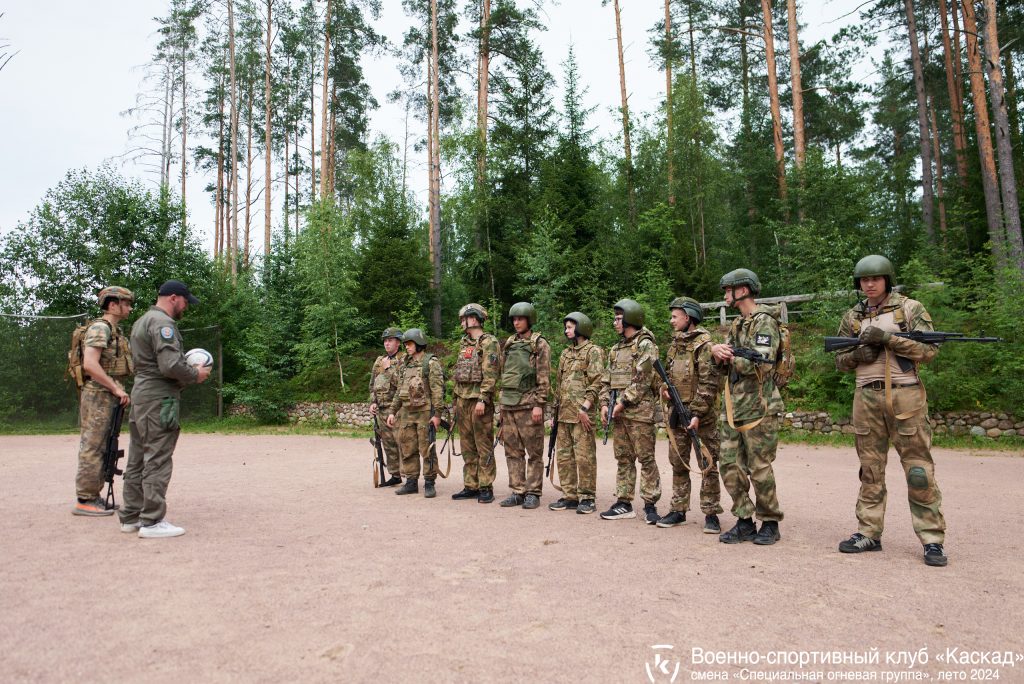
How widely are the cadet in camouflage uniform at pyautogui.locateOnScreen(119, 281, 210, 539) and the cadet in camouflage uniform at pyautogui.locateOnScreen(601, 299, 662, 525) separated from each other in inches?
158

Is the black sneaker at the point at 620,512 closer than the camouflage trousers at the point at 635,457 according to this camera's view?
No

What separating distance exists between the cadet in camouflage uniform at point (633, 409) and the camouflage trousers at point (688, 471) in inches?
8.6

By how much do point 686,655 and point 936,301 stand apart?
12042mm

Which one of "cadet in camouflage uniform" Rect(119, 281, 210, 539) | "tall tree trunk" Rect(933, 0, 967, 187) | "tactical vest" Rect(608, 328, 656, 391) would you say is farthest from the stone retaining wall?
"cadet in camouflage uniform" Rect(119, 281, 210, 539)

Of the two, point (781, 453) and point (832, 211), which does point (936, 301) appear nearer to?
point (781, 453)

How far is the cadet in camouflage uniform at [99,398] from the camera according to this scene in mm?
6293

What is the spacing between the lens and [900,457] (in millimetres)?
4879

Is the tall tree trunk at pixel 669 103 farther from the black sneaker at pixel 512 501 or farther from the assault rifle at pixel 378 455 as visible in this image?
the black sneaker at pixel 512 501

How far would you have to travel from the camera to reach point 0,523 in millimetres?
6031

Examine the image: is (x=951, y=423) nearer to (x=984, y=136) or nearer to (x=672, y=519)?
(x=984, y=136)

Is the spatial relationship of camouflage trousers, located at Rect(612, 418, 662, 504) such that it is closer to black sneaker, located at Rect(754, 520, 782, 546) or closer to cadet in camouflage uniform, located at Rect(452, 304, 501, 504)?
black sneaker, located at Rect(754, 520, 782, 546)

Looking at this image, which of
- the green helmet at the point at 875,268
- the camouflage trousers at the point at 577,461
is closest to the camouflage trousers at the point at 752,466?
the green helmet at the point at 875,268

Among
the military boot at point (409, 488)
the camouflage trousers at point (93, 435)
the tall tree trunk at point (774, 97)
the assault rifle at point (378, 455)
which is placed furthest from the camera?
the tall tree trunk at point (774, 97)

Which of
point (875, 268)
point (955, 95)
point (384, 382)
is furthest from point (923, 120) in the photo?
point (384, 382)
